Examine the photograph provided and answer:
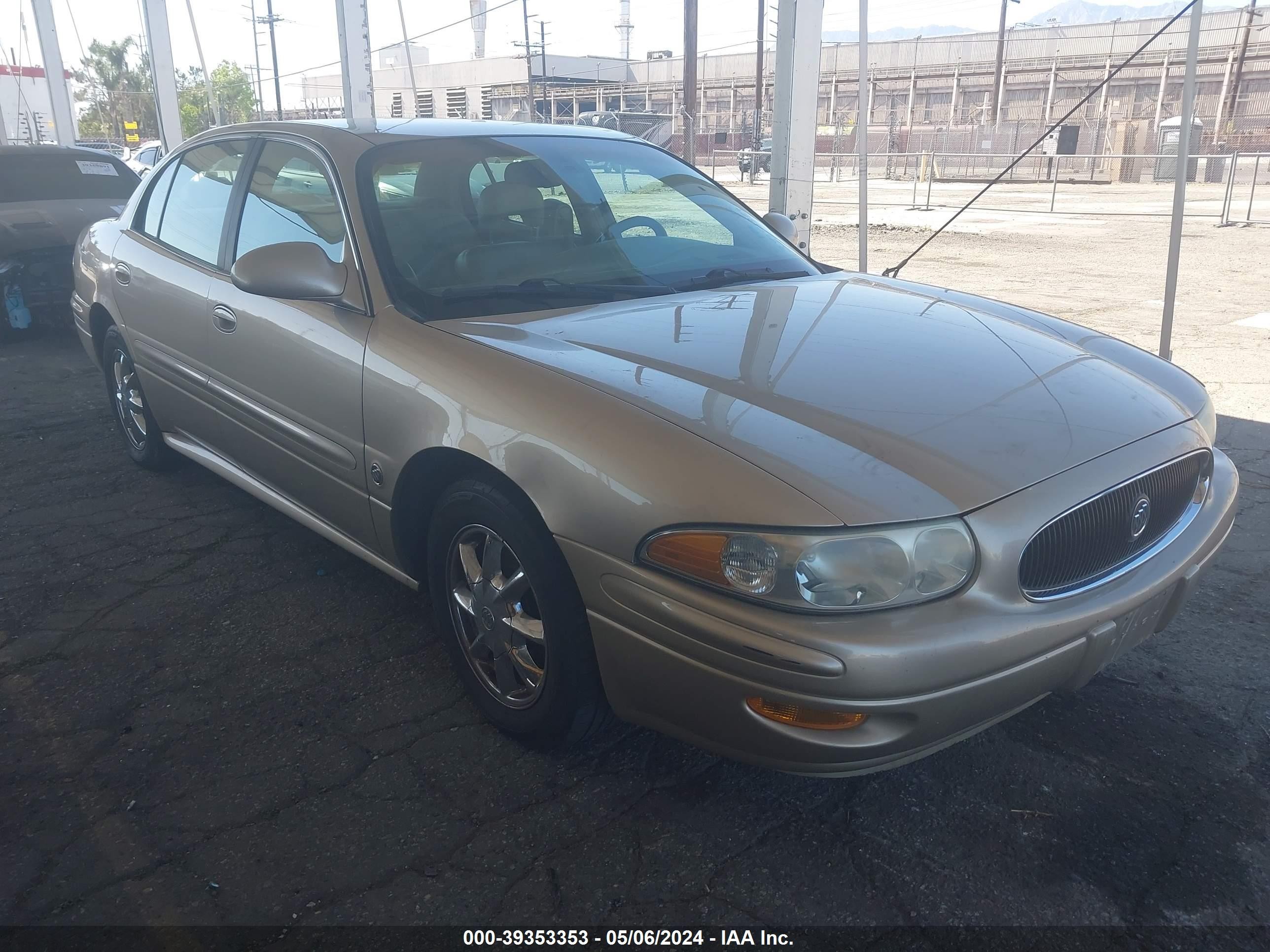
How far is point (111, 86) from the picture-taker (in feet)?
253

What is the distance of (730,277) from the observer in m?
3.25

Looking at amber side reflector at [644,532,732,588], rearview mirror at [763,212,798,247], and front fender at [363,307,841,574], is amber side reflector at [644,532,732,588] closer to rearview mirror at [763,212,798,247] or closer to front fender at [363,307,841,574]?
front fender at [363,307,841,574]

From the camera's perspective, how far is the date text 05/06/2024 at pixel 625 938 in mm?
1976

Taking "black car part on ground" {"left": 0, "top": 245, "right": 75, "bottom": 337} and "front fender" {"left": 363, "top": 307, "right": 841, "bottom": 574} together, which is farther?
"black car part on ground" {"left": 0, "top": 245, "right": 75, "bottom": 337}

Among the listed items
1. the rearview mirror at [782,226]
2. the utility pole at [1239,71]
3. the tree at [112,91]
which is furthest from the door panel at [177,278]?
the tree at [112,91]

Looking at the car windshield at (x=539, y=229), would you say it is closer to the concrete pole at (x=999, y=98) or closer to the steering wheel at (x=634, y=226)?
the steering wheel at (x=634, y=226)

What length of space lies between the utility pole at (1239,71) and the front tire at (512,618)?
37885 mm

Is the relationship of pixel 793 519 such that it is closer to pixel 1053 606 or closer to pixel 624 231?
pixel 1053 606

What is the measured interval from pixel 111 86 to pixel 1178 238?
8936cm

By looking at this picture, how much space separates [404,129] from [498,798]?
2.30 metres

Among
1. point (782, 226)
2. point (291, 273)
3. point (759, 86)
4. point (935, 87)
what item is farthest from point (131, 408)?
point (935, 87)

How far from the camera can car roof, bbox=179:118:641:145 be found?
3.31 meters

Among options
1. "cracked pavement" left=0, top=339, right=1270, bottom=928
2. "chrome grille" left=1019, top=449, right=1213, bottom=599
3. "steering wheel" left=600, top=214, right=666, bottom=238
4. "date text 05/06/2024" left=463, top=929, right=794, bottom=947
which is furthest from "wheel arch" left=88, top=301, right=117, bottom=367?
"chrome grille" left=1019, top=449, right=1213, bottom=599

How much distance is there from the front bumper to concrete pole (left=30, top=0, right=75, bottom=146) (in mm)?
14673
